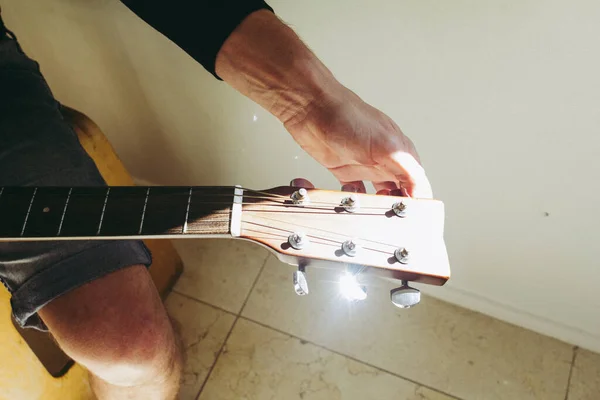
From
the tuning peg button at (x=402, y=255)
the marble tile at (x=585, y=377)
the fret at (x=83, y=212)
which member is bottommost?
the marble tile at (x=585, y=377)

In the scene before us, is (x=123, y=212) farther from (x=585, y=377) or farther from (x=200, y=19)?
(x=585, y=377)

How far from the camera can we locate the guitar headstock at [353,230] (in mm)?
648

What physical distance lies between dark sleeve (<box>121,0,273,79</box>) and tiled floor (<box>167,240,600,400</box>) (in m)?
0.72

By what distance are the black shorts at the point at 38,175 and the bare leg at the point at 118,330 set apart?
27mm

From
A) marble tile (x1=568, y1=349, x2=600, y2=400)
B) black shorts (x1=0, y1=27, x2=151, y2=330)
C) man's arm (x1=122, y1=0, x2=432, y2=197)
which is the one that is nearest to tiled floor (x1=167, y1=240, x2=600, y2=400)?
marble tile (x1=568, y1=349, x2=600, y2=400)

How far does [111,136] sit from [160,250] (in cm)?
41

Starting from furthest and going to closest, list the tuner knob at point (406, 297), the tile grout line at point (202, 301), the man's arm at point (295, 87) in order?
the tile grout line at point (202, 301), the man's arm at point (295, 87), the tuner knob at point (406, 297)

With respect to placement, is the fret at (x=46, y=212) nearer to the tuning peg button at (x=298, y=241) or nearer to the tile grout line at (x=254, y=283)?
the tuning peg button at (x=298, y=241)

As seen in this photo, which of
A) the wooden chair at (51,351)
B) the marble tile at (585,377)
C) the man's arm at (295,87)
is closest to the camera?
the man's arm at (295,87)

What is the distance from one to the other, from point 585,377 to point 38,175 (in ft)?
4.28

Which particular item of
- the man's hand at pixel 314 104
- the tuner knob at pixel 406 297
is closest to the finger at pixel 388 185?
the man's hand at pixel 314 104

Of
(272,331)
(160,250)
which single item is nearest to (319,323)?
(272,331)

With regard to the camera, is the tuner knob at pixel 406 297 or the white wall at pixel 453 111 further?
the white wall at pixel 453 111

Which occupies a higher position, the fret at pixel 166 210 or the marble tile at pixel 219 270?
the fret at pixel 166 210
